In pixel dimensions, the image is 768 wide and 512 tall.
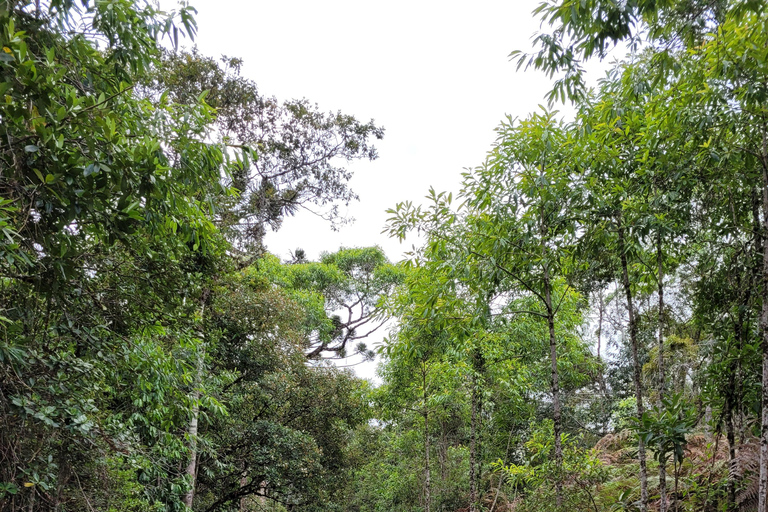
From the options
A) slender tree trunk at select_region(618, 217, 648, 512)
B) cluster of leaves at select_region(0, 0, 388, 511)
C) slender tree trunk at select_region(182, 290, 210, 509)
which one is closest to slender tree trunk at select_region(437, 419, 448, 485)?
cluster of leaves at select_region(0, 0, 388, 511)

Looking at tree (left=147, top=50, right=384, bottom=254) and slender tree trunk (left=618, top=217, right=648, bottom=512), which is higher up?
tree (left=147, top=50, right=384, bottom=254)

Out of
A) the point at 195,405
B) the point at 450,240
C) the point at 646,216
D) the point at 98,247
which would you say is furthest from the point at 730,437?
the point at 98,247

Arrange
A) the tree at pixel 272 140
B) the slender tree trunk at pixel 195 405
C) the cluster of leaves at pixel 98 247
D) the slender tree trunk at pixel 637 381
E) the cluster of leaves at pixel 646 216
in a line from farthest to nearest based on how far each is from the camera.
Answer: the tree at pixel 272 140
the slender tree trunk at pixel 195 405
the slender tree trunk at pixel 637 381
the cluster of leaves at pixel 646 216
the cluster of leaves at pixel 98 247

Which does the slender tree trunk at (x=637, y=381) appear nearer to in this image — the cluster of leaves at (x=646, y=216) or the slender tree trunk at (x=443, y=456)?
the cluster of leaves at (x=646, y=216)

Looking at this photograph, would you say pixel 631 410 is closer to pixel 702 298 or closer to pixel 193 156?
pixel 702 298

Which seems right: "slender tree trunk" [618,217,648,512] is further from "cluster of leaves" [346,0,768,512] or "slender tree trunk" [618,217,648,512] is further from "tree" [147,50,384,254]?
"tree" [147,50,384,254]

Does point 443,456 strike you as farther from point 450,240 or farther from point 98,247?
point 98,247

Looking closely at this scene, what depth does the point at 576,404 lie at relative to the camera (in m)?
13.2

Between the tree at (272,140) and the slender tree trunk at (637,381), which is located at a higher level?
the tree at (272,140)

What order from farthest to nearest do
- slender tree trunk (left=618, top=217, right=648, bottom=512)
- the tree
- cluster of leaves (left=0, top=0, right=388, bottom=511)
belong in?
the tree
slender tree trunk (left=618, top=217, right=648, bottom=512)
cluster of leaves (left=0, top=0, right=388, bottom=511)

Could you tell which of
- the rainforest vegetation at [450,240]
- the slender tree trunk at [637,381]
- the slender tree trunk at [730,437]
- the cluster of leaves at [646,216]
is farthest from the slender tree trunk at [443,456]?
the slender tree trunk at [637,381]

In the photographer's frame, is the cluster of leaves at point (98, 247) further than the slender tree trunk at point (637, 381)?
No

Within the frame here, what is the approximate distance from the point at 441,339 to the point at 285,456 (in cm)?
349

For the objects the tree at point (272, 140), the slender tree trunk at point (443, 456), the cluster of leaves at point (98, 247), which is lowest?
the slender tree trunk at point (443, 456)
